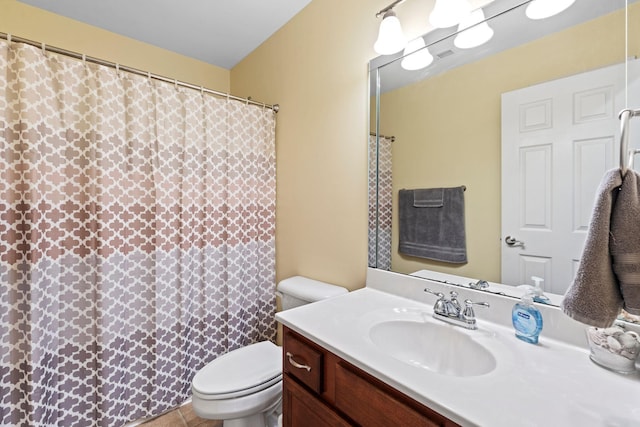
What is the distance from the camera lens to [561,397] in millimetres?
611

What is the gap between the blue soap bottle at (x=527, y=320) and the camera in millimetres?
851

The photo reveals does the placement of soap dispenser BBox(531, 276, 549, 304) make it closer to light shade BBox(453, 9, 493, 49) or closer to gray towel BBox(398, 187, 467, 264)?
gray towel BBox(398, 187, 467, 264)

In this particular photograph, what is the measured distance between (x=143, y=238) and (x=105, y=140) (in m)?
0.54

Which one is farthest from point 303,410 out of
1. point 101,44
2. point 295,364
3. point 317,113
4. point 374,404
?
point 101,44

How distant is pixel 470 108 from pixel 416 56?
1.20 ft

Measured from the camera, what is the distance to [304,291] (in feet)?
5.06

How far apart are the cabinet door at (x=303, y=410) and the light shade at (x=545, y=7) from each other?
144cm

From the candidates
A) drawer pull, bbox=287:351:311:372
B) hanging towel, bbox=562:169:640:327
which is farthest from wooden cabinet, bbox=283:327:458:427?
hanging towel, bbox=562:169:640:327

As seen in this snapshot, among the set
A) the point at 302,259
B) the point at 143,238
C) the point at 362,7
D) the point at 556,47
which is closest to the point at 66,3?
the point at 143,238

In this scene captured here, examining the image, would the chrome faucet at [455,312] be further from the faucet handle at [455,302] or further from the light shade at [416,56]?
the light shade at [416,56]

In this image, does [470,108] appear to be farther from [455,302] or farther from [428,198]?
[455,302]

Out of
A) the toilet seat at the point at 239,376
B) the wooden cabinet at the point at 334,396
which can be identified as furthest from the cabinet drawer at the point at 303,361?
the toilet seat at the point at 239,376

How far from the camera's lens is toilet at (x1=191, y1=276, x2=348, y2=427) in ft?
3.92

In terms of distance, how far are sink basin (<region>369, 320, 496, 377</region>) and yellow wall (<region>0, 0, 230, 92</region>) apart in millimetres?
2576
